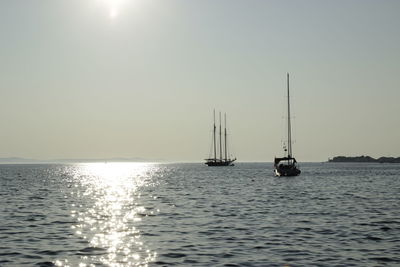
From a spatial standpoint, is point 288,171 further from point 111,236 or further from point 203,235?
point 111,236

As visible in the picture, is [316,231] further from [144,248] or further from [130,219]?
[130,219]

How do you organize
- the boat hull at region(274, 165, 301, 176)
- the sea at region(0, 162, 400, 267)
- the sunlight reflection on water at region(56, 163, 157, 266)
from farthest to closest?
the boat hull at region(274, 165, 301, 176) → the sea at region(0, 162, 400, 267) → the sunlight reflection on water at region(56, 163, 157, 266)

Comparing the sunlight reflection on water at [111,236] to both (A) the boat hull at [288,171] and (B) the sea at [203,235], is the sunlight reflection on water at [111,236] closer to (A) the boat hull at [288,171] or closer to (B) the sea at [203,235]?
(B) the sea at [203,235]

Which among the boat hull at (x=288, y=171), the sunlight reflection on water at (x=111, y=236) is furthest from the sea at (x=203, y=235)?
the boat hull at (x=288, y=171)

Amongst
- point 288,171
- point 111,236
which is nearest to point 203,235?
point 111,236

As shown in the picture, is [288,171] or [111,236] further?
[288,171]

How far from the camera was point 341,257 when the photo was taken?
22.5 m

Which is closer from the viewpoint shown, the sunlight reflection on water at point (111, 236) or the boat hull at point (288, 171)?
the sunlight reflection on water at point (111, 236)

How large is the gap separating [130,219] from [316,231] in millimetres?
13760

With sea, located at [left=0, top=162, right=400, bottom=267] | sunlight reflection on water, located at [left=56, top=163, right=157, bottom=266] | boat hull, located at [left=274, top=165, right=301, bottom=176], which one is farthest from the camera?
boat hull, located at [left=274, top=165, right=301, bottom=176]

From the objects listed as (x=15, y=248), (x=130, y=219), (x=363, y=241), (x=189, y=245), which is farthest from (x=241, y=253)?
(x=130, y=219)

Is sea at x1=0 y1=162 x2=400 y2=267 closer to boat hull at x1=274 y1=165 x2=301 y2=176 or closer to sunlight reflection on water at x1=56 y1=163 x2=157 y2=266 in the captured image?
sunlight reflection on water at x1=56 y1=163 x2=157 y2=266

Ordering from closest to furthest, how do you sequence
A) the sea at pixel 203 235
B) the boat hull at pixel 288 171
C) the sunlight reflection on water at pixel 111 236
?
the sunlight reflection on water at pixel 111 236, the sea at pixel 203 235, the boat hull at pixel 288 171

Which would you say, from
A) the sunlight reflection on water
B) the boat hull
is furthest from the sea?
the boat hull
